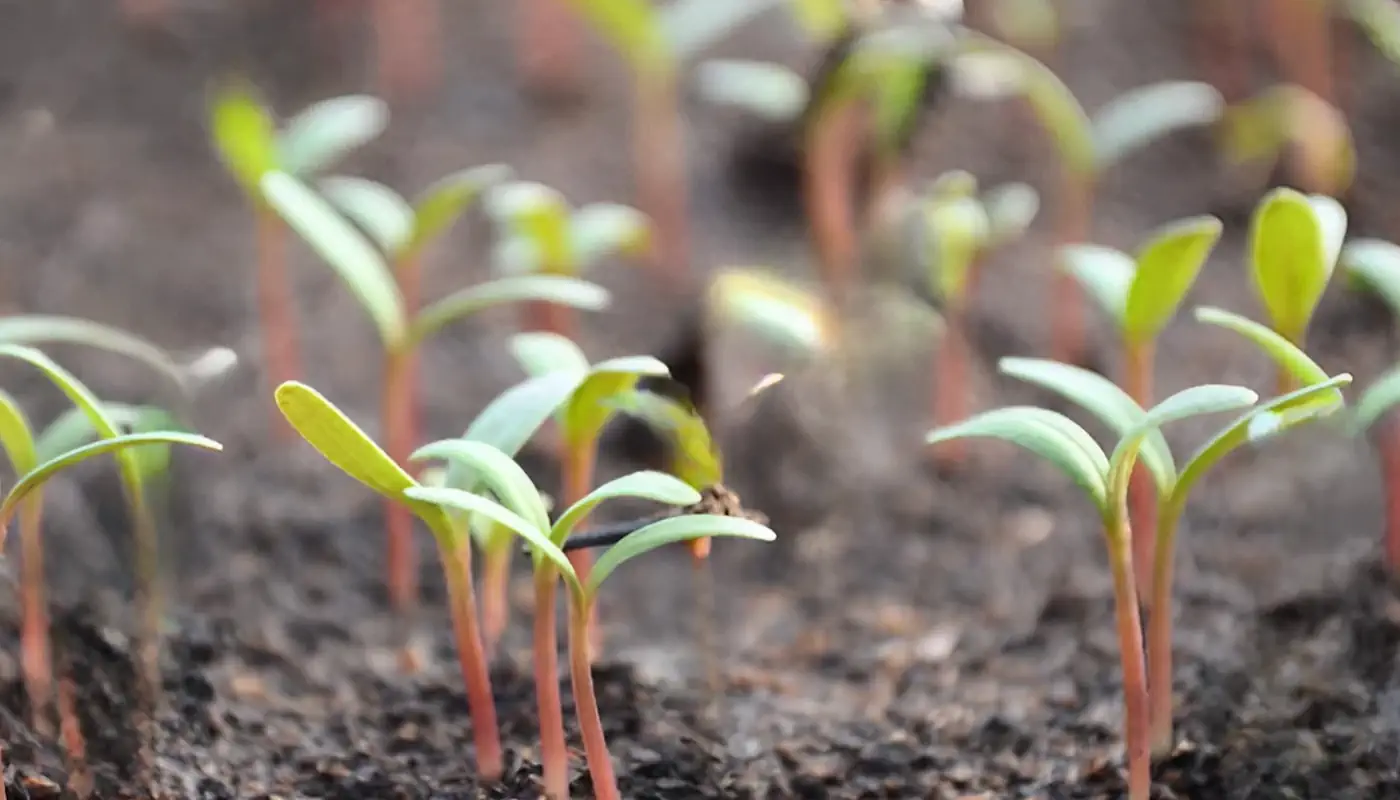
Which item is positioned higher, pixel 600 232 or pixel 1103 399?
pixel 600 232

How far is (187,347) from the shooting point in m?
1.30

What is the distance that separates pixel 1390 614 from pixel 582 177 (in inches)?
42.1

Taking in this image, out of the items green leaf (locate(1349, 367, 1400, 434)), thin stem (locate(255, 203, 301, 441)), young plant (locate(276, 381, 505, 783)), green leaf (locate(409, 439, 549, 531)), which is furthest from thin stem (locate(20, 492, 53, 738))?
green leaf (locate(1349, 367, 1400, 434))

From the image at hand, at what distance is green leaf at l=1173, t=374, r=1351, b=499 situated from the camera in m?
0.59

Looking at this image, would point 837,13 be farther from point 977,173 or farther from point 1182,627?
point 1182,627

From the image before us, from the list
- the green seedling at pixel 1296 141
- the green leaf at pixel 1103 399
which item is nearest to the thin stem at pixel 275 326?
the green leaf at pixel 1103 399

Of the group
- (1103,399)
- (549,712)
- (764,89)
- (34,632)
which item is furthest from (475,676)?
(764,89)

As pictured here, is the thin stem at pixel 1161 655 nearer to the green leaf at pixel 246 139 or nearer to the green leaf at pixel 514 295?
the green leaf at pixel 514 295

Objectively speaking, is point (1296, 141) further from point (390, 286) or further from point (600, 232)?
point (390, 286)

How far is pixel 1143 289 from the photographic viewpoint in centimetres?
78

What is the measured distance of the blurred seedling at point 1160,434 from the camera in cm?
61

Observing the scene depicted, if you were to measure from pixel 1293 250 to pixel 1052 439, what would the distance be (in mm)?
209

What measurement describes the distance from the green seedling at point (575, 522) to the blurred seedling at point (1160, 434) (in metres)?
0.20

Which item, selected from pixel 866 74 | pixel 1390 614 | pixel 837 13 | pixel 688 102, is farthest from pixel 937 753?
pixel 688 102
